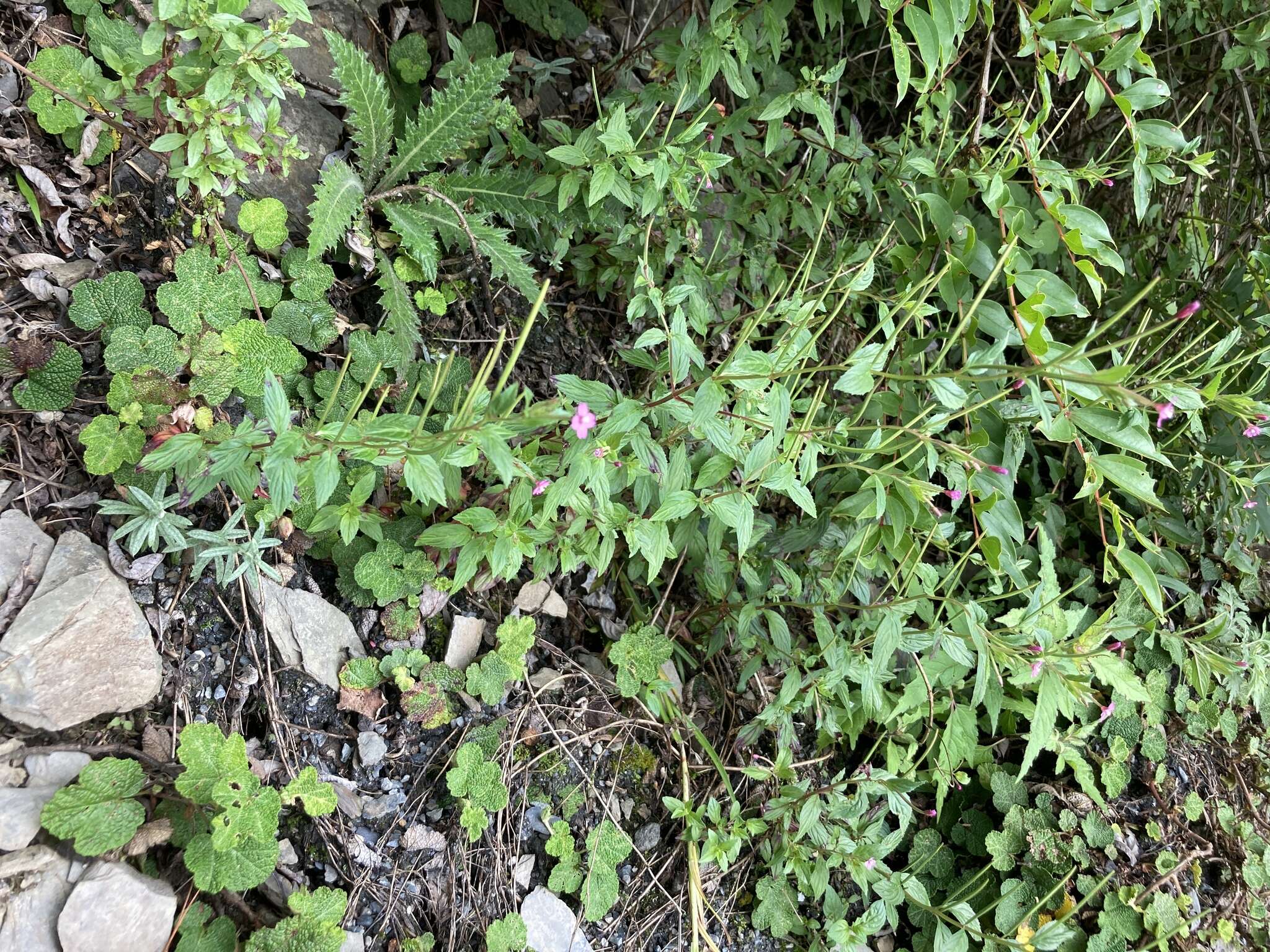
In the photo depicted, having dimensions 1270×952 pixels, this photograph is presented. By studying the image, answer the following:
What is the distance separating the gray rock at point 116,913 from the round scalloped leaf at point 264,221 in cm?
136

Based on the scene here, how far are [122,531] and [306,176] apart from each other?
107 centimetres

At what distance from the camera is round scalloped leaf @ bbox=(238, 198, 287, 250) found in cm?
188

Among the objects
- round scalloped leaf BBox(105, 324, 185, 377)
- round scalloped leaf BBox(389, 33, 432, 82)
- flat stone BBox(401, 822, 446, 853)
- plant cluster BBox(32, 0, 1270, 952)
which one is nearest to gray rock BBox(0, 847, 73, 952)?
plant cluster BBox(32, 0, 1270, 952)

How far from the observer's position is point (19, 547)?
1577 mm

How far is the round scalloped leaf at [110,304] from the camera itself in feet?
5.64

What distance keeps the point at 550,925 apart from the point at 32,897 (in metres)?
1.06

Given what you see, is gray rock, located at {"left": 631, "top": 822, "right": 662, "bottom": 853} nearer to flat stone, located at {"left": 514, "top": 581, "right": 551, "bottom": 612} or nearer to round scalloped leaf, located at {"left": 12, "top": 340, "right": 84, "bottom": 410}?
flat stone, located at {"left": 514, "top": 581, "right": 551, "bottom": 612}

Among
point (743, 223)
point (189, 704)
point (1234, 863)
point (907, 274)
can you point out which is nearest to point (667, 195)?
point (743, 223)

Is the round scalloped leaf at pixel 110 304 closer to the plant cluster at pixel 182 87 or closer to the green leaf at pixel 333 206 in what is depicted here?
the plant cluster at pixel 182 87

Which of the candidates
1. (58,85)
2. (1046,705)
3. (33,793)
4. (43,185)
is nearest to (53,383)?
(43,185)

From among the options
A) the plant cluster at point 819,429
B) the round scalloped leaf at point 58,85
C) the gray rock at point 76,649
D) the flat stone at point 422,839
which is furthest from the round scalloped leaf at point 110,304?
the flat stone at point 422,839

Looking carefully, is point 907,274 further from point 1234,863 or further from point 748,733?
point 1234,863

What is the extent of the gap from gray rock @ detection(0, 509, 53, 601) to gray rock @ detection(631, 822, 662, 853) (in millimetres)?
1525

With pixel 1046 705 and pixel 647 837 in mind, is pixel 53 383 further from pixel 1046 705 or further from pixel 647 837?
pixel 1046 705
